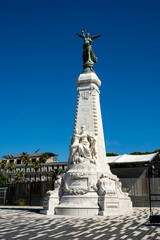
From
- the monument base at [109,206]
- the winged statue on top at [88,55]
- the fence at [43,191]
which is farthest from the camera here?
the fence at [43,191]

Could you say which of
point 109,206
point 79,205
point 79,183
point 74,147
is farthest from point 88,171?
point 109,206

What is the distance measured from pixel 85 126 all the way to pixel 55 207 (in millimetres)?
5419

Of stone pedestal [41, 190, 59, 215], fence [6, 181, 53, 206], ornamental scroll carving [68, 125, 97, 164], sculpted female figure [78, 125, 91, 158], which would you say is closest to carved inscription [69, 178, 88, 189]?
stone pedestal [41, 190, 59, 215]

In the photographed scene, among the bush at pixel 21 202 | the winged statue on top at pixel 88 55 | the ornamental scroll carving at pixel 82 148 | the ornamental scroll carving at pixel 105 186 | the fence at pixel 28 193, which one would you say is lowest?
the bush at pixel 21 202

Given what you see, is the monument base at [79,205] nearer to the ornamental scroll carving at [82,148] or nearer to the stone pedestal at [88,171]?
the stone pedestal at [88,171]

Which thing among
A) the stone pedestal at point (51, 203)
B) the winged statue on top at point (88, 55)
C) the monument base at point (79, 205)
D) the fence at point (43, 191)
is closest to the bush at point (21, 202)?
the fence at point (43, 191)

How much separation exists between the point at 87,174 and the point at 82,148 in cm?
170

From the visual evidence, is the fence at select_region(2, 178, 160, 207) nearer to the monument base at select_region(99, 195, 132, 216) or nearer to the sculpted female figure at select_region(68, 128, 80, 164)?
the sculpted female figure at select_region(68, 128, 80, 164)

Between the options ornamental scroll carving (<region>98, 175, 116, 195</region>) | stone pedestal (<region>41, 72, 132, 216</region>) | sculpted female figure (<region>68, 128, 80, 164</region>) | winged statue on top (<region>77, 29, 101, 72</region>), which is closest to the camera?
stone pedestal (<region>41, 72, 132, 216</region>)

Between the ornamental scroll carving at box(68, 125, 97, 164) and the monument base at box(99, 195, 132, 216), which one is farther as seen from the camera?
the ornamental scroll carving at box(68, 125, 97, 164)

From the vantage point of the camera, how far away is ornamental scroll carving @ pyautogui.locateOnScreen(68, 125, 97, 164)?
1401 centimetres

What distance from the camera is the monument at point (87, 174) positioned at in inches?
488

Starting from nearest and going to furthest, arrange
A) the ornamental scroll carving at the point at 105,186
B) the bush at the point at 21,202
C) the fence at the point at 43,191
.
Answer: the ornamental scroll carving at the point at 105,186, the fence at the point at 43,191, the bush at the point at 21,202

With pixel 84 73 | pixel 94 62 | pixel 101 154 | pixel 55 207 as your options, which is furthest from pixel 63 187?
pixel 94 62
